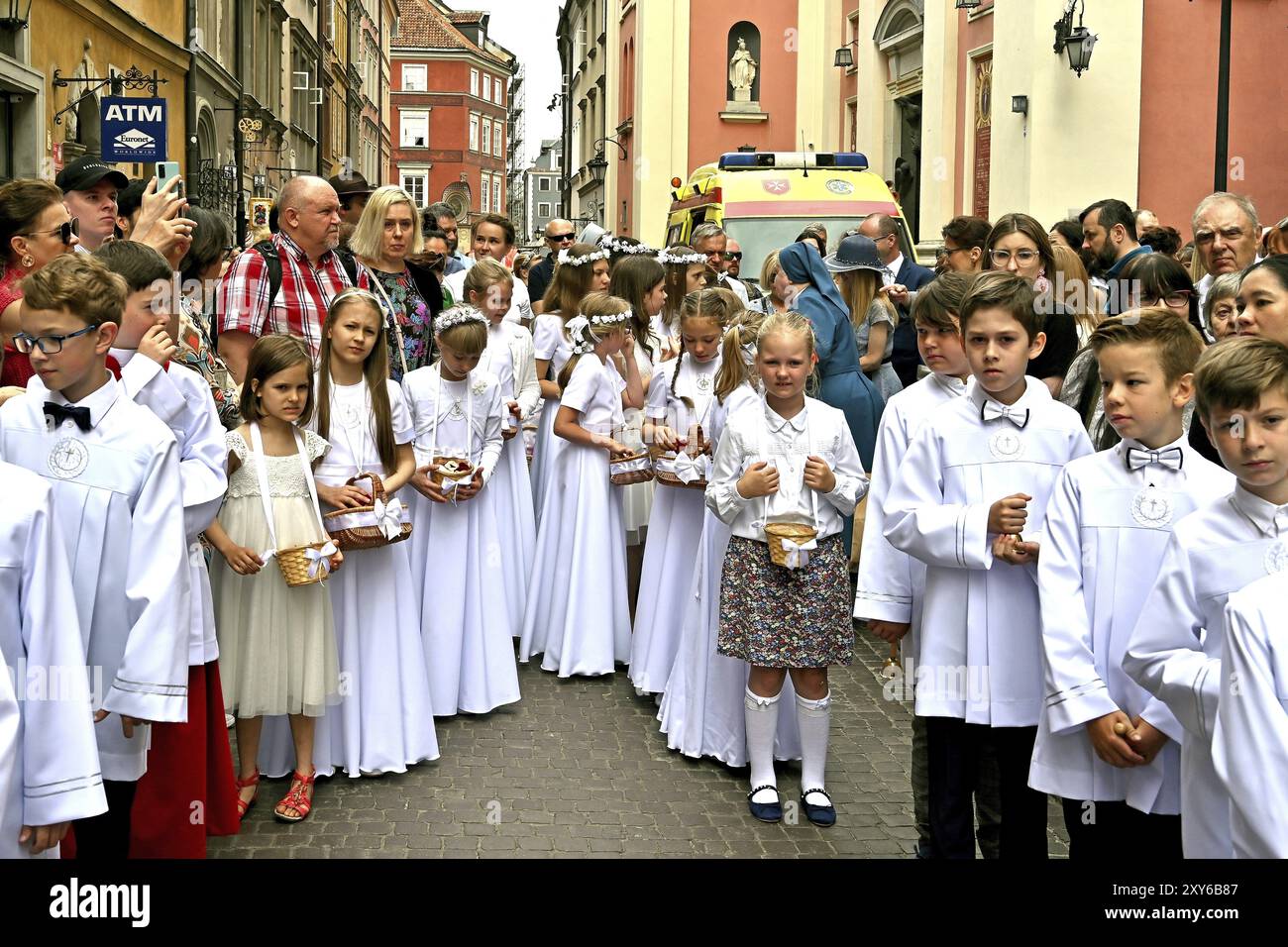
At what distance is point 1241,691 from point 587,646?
4997mm

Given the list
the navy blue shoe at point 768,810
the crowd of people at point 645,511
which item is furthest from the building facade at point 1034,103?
the navy blue shoe at point 768,810

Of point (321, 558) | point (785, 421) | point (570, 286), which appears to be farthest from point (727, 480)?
point (570, 286)

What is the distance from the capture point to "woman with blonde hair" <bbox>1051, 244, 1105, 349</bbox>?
6.55 metres

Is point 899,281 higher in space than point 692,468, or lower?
higher

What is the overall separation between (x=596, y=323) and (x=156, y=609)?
419 cm

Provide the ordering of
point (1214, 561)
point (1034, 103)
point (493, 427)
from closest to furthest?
point (1214, 561) → point (493, 427) → point (1034, 103)

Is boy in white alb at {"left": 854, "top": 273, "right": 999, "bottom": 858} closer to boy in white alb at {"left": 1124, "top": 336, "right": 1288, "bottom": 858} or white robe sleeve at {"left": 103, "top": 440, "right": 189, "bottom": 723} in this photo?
boy in white alb at {"left": 1124, "top": 336, "right": 1288, "bottom": 858}

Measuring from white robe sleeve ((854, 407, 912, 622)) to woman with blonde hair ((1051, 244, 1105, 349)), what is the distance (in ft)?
6.91

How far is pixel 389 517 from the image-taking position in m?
5.75

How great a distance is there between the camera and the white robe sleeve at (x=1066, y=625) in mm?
3752

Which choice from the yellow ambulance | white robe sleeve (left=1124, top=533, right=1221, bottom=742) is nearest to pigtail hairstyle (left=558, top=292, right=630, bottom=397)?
white robe sleeve (left=1124, top=533, right=1221, bottom=742)

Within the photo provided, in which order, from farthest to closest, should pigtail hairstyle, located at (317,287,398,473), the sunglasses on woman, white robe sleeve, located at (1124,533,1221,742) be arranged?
pigtail hairstyle, located at (317,287,398,473) → the sunglasses on woman → white robe sleeve, located at (1124,533,1221,742)

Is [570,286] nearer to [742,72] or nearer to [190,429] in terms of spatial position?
[190,429]
